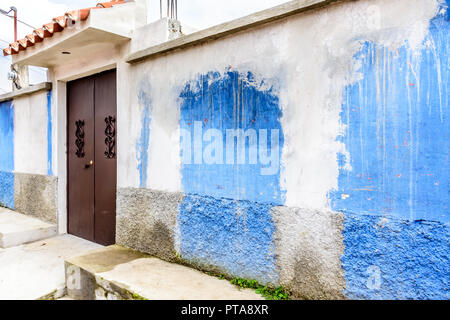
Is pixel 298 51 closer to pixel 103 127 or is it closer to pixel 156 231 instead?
pixel 156 231

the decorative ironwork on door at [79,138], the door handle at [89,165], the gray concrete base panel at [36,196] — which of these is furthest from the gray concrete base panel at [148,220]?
the gray concrete base panel at [36,196]

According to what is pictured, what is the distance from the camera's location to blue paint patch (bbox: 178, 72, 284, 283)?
2.57 meters

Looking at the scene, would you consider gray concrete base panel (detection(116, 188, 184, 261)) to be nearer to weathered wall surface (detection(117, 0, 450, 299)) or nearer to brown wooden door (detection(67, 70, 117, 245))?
weathered wall surface (detection(117, 0, 450, 299))

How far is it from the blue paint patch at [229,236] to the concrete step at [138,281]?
→ 0.52 feet

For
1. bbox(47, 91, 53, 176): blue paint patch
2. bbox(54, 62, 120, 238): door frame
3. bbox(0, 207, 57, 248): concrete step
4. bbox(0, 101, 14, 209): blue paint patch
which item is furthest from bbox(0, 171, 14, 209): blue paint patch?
bbox(54, 62, 120, 238): door frame

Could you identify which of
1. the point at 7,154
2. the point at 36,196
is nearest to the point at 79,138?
the point at 36,196

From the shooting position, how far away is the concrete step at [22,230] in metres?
4.52

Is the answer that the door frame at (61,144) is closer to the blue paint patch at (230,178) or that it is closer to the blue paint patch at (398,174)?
the blue paint patch at (230,178)

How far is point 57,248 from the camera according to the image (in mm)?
4406

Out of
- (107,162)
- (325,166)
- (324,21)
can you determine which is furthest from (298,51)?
(107,162)

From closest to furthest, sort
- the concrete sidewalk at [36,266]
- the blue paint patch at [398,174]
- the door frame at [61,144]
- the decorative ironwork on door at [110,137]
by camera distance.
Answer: the blue paint patch at [398,174]
the concrete sidewalk at [36,266]
the decorative ironwork on door at [110,137]
the door frame at [61,144]

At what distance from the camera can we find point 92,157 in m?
4.60

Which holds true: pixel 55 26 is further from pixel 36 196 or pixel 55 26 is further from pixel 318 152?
pixel 318 152

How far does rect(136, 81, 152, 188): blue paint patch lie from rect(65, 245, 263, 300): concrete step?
910 mm
